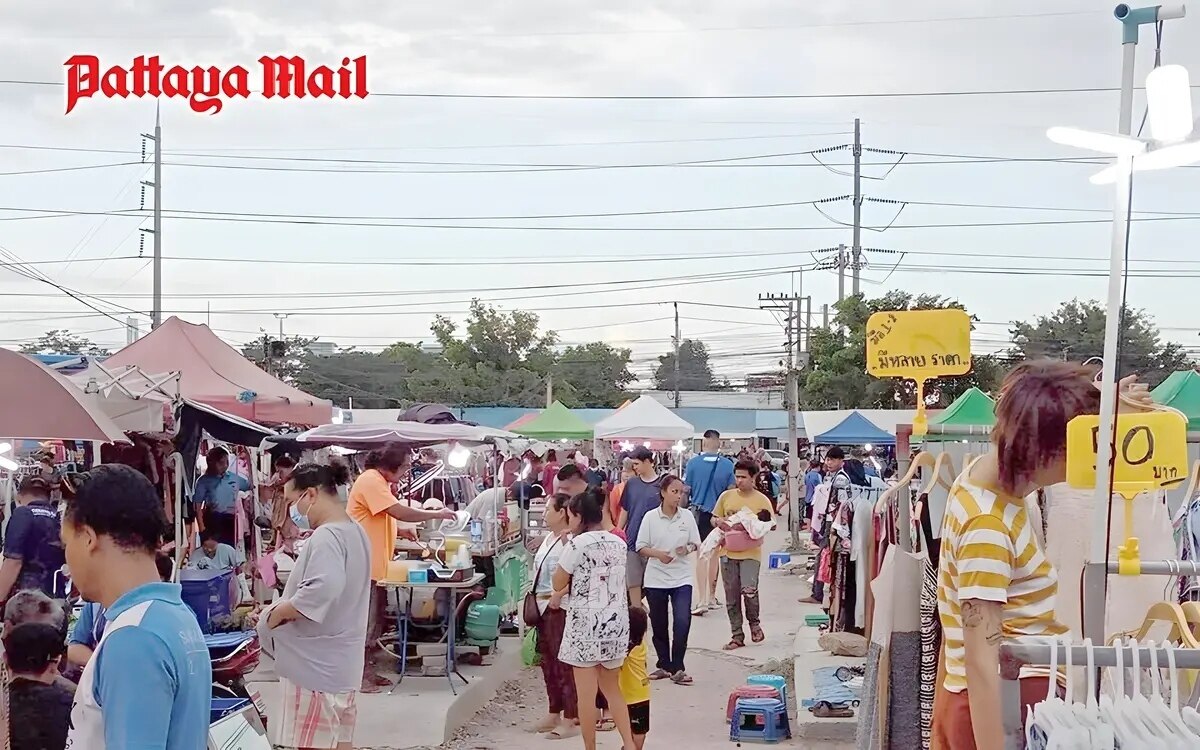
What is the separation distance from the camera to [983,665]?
2943 mm

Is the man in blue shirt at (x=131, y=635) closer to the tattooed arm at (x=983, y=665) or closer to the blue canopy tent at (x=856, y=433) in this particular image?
the tattooed arm at (x=983, y=665)

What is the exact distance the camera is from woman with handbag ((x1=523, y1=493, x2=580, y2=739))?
8.23m

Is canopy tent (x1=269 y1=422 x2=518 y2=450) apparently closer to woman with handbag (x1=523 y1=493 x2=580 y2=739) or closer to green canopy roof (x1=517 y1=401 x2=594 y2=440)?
woman with handbag (x1=523 y1=493 x2=580 y2=739)

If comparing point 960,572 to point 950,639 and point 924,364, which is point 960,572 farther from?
point 924,364

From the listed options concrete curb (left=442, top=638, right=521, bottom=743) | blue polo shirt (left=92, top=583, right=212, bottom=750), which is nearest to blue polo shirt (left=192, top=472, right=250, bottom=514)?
concrete curb (left=442, top=638, right=521, bottom=743)

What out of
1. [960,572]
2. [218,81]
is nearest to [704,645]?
[218,81]

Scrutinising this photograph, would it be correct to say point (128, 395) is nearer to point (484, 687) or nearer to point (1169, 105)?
point (484, 687)

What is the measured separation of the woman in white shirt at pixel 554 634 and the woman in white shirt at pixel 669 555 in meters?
1.19

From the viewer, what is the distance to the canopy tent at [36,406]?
537 centimetres

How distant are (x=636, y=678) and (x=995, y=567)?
15.4 ft

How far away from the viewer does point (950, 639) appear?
317cm

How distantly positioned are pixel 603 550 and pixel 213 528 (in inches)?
238

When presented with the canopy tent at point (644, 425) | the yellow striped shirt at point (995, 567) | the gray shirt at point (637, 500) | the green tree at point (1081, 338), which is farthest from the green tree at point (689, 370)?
the yellow striped shirt at point (995, 567)

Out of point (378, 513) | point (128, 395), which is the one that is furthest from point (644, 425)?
point (128, 395)
